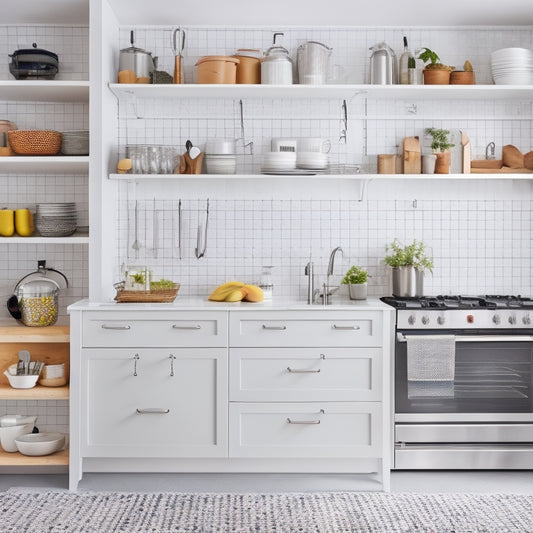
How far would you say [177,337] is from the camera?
140 inches

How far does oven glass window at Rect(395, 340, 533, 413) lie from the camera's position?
12.0ft

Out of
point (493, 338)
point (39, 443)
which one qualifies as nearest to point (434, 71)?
point (493, 338)

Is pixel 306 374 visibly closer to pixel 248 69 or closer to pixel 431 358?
pixel 431 358

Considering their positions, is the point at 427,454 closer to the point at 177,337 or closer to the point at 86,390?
the point at 177,337

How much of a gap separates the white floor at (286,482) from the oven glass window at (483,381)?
0.36m

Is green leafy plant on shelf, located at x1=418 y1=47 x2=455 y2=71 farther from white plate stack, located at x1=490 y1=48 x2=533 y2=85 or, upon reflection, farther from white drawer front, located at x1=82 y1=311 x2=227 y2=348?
white drawer front, located at x1=82 y1=311 x2=227 y2=348

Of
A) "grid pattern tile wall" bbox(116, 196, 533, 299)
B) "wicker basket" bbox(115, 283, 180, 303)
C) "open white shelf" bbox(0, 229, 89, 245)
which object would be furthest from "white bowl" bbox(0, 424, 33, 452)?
"grid pattern tile wall" bbox(116, 196, 533, 299)

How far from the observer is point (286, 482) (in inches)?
143

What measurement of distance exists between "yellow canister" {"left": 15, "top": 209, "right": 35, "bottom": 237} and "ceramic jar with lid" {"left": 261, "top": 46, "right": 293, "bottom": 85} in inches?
60.6

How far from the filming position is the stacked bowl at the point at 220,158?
3973 mm

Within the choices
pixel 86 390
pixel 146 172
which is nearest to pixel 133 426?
pixel 86 390

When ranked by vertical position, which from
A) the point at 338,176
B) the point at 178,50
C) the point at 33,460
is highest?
the point at 178,50

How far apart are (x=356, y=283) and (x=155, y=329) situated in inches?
47.1

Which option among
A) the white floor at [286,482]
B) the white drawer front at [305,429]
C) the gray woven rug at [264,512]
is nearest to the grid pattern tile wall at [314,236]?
the white drawer front at [305,429]
